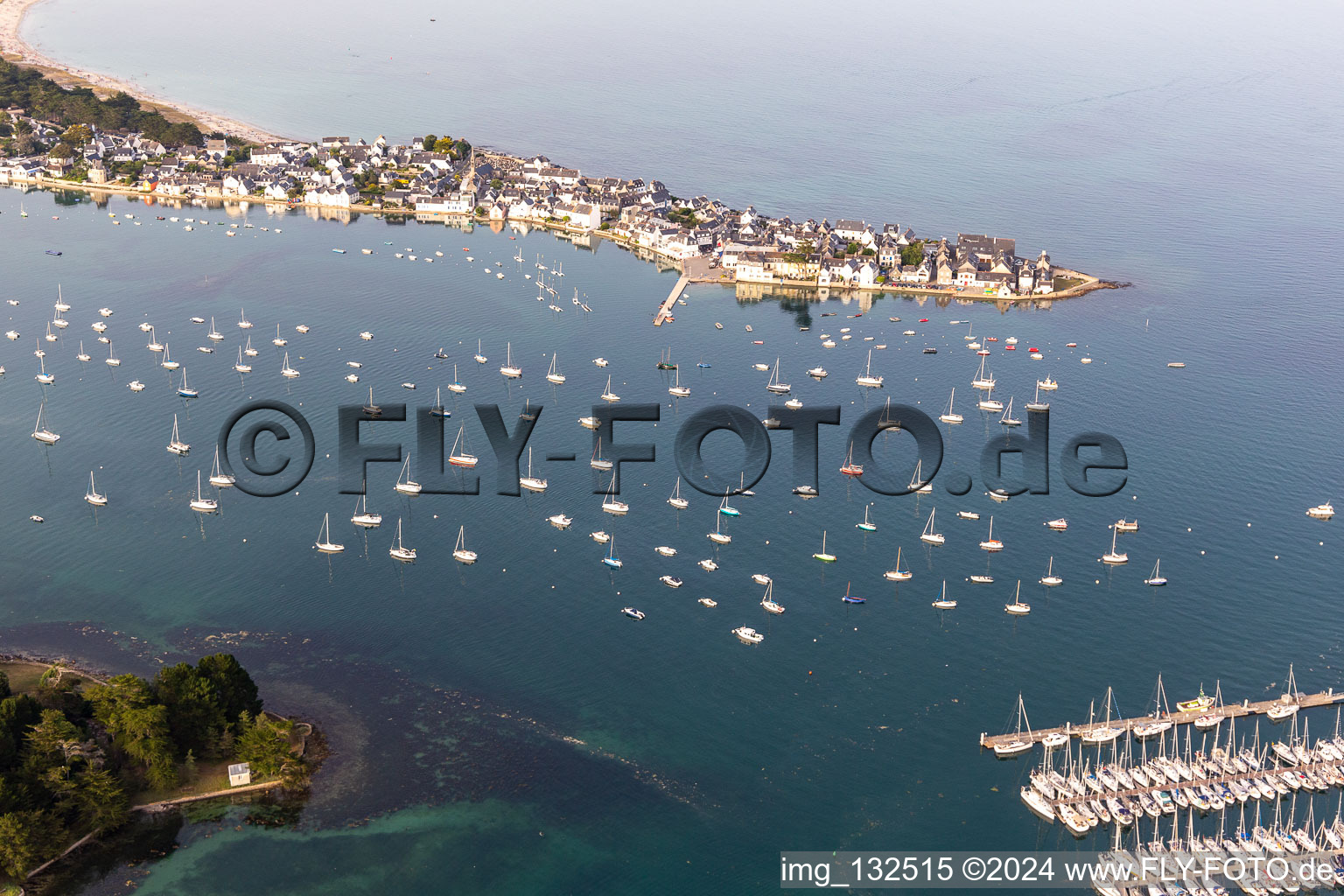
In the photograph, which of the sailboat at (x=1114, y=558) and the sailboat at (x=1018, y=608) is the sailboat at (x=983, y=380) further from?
the sailboat at (x=1018, y=608)

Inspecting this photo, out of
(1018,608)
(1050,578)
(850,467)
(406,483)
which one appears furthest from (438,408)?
(1050,578)

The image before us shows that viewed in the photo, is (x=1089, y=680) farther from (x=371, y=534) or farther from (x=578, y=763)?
(x=371, y=534)

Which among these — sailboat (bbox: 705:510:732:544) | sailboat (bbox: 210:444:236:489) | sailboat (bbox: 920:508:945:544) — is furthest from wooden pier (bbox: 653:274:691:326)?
sailboat (bbox: 210:444:236:489)

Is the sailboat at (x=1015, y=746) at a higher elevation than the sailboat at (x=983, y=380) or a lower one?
lower

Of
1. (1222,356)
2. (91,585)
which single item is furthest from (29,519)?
(1222,356)

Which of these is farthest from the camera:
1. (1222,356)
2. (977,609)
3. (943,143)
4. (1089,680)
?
(943,143)

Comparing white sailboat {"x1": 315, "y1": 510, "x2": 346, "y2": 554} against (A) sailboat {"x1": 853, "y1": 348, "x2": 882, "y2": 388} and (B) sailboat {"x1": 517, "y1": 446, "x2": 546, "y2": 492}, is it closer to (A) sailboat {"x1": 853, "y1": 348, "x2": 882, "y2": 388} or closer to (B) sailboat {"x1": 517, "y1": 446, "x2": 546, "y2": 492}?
(B) sailboat {"x1": 517, "y1": 446, "x2": 546, "y2": 492}

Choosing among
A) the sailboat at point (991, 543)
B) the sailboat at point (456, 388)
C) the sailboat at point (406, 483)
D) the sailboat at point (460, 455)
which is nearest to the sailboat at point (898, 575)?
the sailboat at point (991, 543)
